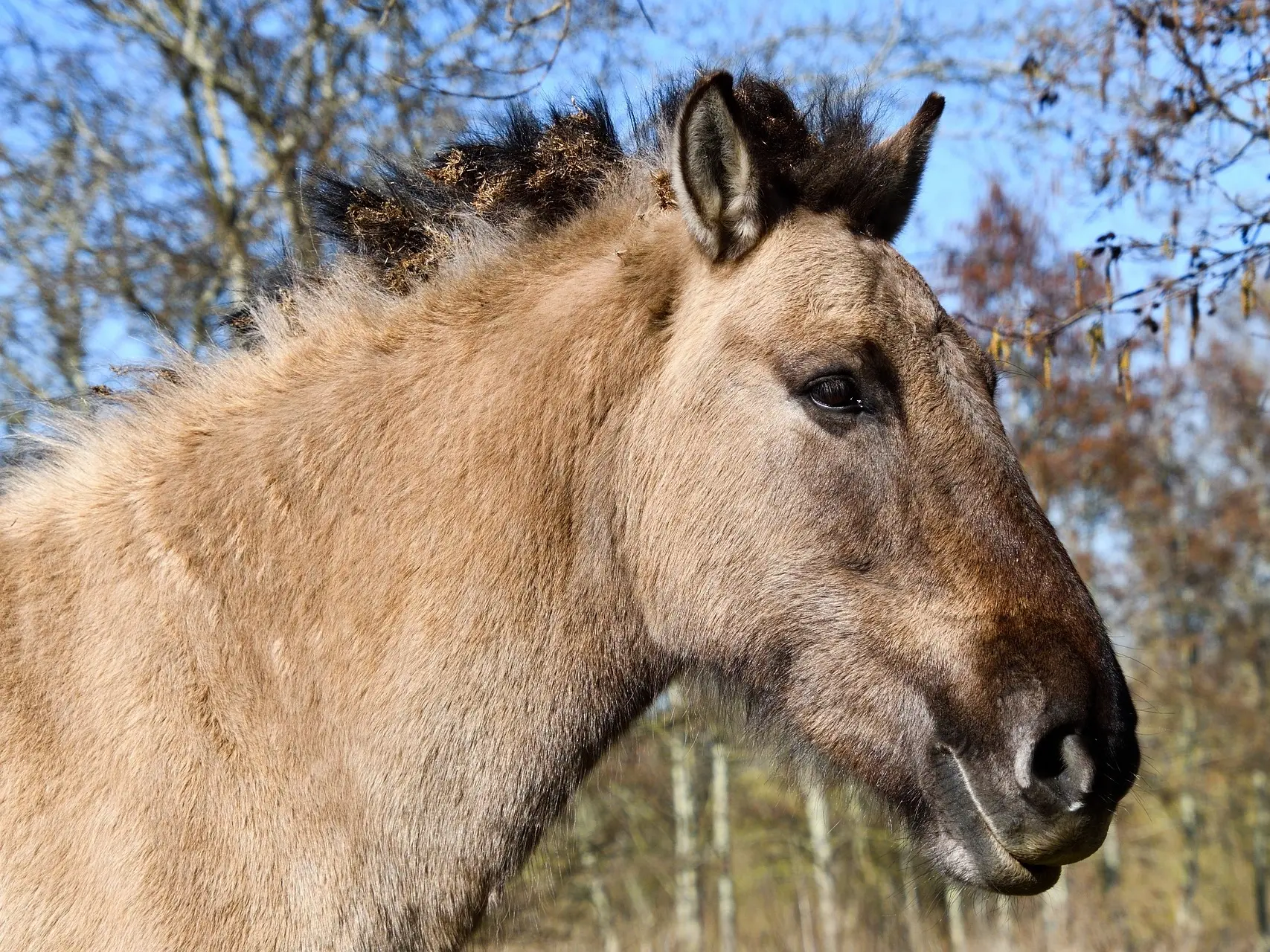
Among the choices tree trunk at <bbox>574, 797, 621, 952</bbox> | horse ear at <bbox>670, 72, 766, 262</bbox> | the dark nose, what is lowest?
tree trunk at <bbox>574, 797, 621, 952</bbox>

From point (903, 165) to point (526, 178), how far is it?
126 centimetres

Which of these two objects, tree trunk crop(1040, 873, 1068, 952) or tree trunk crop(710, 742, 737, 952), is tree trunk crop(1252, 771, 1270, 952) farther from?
tree trunk crop(710, 742, 737, 952)

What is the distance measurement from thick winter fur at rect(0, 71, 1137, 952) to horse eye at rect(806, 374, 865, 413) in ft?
0.08

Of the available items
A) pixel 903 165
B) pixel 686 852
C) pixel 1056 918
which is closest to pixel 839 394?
pixel 903 165

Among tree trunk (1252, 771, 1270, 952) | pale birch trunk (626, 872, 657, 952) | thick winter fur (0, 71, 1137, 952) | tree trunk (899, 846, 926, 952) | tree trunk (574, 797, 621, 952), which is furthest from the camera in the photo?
tree trunk (1252, 771, 1270, 952)

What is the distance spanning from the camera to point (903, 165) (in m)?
3.66

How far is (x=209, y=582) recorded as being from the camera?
10.0 ft

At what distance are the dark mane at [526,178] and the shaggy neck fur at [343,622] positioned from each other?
8.5 inches

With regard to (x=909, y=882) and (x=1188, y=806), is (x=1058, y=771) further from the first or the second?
(x=1188, y=806)

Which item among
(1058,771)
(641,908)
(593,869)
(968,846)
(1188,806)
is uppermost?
(1058,771)

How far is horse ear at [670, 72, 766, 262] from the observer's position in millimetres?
3072

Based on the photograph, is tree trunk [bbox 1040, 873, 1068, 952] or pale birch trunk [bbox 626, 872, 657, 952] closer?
tree trunk [bbox 1040, 873, 1068, 952]

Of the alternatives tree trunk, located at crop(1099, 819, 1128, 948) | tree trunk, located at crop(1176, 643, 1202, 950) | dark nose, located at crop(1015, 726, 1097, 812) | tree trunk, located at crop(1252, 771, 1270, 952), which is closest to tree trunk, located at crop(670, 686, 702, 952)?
tree trunk, located at crop(1099, 819, 1128, 948)

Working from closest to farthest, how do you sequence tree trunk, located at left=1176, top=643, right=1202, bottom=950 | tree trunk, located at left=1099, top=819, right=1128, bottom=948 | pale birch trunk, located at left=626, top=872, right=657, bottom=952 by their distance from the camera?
tree trunk, located at left=1099, top=819, right=1128, bottom=948 < tree trunk, located at left=1176, top=643, right=1202, bottom=950 < pale birch trunk, located at left=626, top=872, right=657, bottom=952
